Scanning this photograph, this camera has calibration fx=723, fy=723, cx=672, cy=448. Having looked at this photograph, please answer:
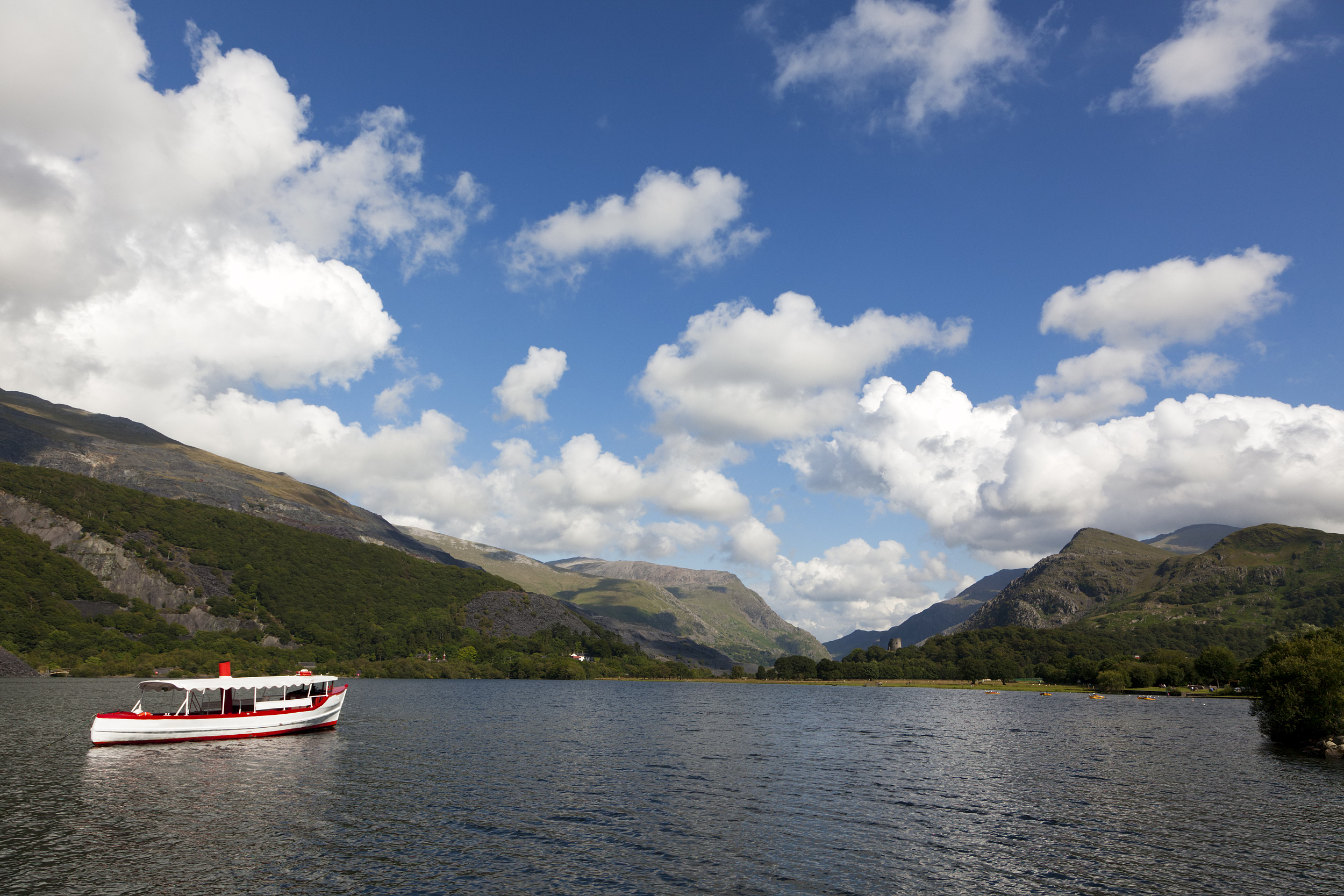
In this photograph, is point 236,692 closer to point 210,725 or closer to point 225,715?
point 225,715

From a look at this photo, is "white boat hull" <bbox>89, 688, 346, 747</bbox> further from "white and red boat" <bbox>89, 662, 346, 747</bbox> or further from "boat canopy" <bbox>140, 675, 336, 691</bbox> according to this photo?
"boat canopy" <bbox>140, 675, 336, 691</bbox>

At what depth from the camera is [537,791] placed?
223 ft

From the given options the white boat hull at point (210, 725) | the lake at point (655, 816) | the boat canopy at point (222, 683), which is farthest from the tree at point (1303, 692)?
the boat canopy at point (222, 683)

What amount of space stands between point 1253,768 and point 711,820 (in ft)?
247

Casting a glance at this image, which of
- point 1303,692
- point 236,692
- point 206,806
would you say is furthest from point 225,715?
point 1303,692

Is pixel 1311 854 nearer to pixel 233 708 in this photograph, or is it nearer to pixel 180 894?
pixel 180 894

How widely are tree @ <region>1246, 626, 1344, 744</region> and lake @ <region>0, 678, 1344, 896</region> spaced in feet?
19.0

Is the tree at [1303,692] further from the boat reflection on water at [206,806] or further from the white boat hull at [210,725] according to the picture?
the white boat hull at [210,725]

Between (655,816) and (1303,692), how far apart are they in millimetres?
102830

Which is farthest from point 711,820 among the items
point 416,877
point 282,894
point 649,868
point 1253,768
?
point 1253,768

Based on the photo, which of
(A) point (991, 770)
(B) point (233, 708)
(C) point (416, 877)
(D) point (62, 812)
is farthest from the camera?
(B) point (233, 708)

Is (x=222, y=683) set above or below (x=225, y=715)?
above

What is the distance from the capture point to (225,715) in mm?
100750

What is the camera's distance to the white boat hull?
90188 millimetres
